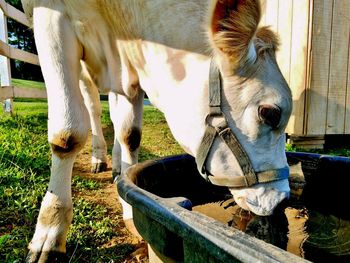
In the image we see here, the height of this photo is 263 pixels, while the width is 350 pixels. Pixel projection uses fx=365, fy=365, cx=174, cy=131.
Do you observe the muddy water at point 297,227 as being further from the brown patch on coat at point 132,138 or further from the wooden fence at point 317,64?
the wooden fence at point 317,64

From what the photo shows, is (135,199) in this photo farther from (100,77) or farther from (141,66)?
(100,77)

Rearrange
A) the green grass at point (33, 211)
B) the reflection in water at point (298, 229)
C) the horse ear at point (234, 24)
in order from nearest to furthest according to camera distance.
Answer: the horse ear at point (234, 24) → the reflection in water at point (298, 229) → the green grass at point (33, 211)

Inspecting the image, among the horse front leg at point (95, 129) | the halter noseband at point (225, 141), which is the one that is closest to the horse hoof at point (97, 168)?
the horse front leg at point (95, 129)

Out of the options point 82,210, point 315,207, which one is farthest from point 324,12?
point 82,210

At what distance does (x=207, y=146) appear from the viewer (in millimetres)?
1559

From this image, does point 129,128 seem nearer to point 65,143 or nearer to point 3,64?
point 65,143

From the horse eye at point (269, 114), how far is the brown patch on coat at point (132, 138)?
1.08 m

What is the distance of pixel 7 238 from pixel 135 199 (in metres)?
0.87

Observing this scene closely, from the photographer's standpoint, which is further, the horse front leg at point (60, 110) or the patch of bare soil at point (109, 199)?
the patch of bare soil at point (109, 199)

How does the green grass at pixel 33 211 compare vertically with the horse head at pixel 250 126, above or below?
below

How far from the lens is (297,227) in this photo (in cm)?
187

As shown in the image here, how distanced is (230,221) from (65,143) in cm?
90

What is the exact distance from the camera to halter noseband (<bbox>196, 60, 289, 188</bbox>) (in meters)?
1.51

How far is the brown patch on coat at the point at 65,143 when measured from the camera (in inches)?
67.6
